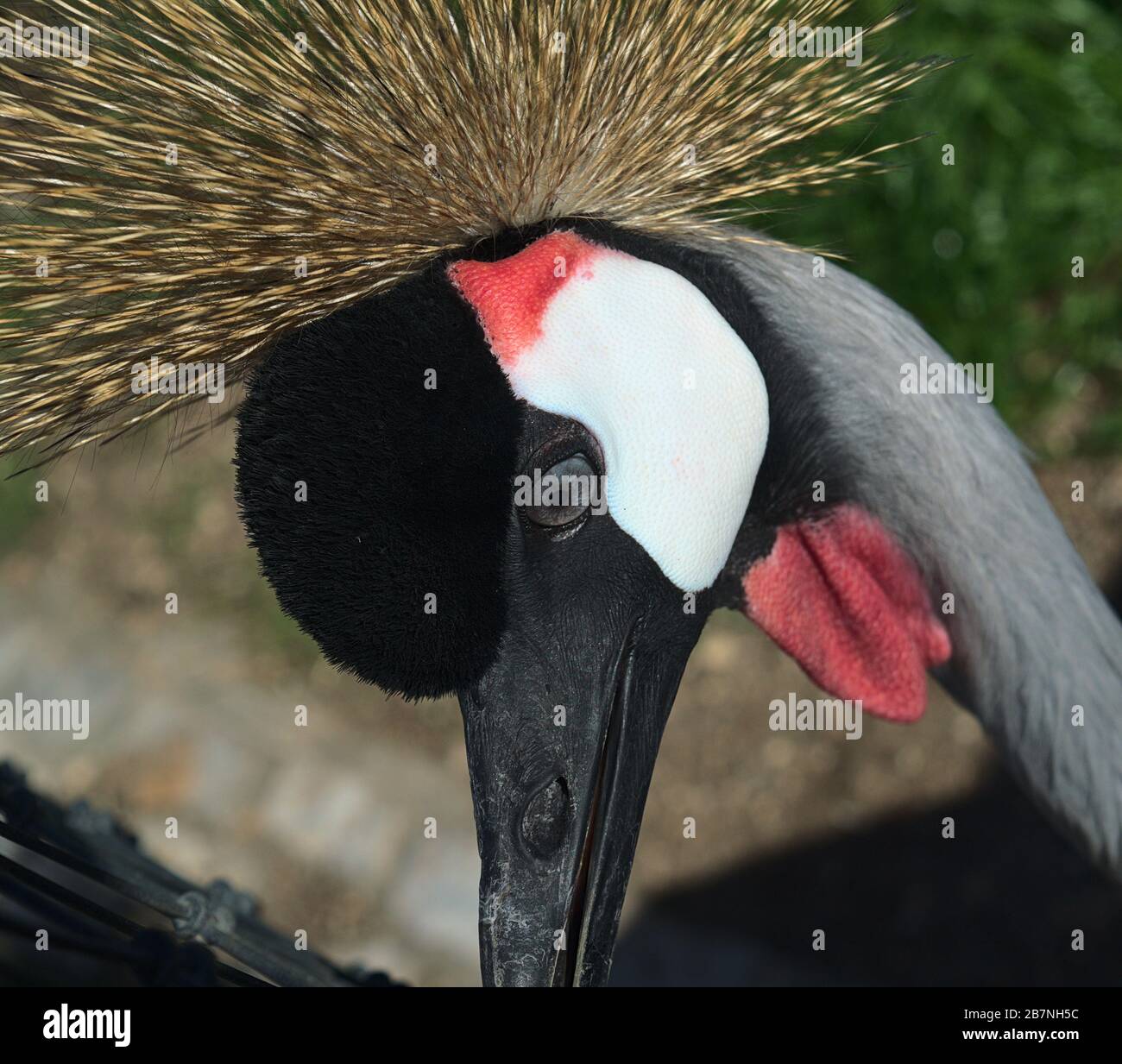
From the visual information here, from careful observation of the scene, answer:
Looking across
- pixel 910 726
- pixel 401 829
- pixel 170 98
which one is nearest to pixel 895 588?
pixel 170 98

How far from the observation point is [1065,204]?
280 cm

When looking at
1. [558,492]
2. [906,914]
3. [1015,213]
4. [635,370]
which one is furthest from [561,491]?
[1015,213]

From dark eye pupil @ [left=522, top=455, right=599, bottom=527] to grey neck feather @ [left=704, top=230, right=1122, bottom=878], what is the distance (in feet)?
0.89

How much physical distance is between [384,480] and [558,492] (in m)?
0.16

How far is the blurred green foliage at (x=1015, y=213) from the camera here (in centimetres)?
278

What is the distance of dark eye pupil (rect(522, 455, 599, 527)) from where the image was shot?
110cm

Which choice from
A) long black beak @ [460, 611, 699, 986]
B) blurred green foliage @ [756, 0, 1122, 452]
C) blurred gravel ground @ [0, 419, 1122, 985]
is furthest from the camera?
blurred green foliage @ [756, 0, 1122, 452]

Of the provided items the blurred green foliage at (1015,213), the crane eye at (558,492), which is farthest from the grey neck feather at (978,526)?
the blurred green foliage at (1015,213)

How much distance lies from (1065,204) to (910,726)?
120cm

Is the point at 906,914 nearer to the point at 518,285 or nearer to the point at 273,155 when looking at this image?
the point at 518,285

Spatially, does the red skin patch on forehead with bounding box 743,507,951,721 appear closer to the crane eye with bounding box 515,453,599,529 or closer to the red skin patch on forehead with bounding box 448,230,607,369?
the crane eye with bounding box 515,453,599,529

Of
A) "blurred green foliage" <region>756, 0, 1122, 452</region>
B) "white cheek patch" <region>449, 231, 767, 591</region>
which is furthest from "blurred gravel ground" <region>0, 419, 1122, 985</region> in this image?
"white cheek patch" <region>449, 231, 767, 591</region>

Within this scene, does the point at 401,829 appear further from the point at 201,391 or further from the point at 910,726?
the point at 201,391

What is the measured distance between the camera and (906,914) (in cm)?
244
